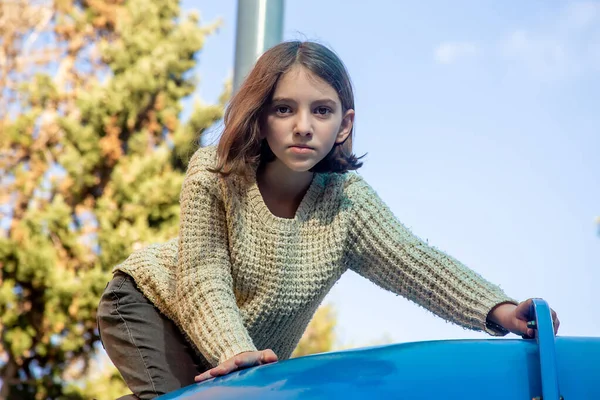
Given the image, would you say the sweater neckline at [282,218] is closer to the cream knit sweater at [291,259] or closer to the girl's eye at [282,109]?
the cream knit sweater at [291,259]

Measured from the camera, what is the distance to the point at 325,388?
1.22 m

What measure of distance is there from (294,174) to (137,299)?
21.7 inches

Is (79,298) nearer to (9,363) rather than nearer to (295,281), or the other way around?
(9,363)

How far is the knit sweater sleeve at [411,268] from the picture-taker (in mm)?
A: 1768

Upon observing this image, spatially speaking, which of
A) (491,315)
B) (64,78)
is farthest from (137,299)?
(64,78)

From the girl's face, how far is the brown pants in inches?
22.6

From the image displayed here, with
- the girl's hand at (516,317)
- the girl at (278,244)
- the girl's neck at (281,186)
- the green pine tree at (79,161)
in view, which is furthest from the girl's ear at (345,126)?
the green pine tree at (79,161)

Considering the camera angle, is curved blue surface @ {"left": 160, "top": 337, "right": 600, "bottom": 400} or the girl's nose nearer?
curved blue surface @ {"left": 160, "top": 337, "right": 600, "bottom": 400}

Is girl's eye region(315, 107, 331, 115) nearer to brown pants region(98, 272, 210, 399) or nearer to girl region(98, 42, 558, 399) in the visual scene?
girl region(98, 42, 558, 399)

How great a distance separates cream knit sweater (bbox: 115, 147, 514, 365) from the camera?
1.79m

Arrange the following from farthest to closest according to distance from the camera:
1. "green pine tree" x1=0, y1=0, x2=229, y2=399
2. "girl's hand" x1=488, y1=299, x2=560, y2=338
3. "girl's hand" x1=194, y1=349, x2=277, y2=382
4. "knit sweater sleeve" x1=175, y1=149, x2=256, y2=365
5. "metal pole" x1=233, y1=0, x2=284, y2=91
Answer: "green pine tree" x1=0, y1=0, x2=229, y2=399 < "metal pole" x1=233, y1=0, x2=284, y2=91 < "knit sweater sleeve" x1=175, y1=149, x2=256, y2=365 < "girl's hand" x1=488, y1=299, x2=560, y2=338 < "girl's hand" x1=194, y1=349, x2=277, y2=382

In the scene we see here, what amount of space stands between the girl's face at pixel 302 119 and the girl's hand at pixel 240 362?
47 cm

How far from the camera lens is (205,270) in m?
1.80

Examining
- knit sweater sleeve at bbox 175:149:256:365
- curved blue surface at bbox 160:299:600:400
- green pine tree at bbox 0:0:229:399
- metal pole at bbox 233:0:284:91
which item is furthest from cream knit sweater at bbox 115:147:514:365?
green pine tree at bbox 0:0:229:399
